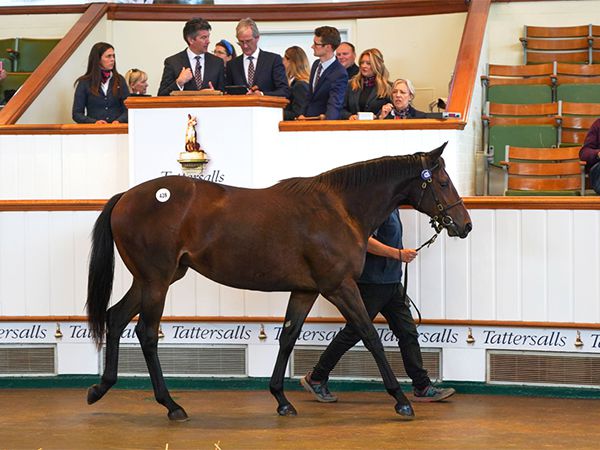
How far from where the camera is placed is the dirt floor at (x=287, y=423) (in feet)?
22.0

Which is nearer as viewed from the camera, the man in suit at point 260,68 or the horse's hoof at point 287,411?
the horse's hoof at point 287,411

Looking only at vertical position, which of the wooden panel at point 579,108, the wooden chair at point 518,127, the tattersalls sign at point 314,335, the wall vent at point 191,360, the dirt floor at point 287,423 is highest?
the wooden panel at point 579,108

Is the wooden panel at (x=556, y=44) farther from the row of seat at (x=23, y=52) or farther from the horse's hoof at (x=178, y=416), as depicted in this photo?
the horse's hoof at (x=178, y=416)

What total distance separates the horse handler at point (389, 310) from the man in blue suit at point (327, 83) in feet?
4.85

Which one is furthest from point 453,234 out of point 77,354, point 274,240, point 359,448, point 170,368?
point 77,354

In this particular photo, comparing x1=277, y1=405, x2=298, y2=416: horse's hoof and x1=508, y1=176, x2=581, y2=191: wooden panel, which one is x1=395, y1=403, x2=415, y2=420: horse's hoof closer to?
x1=277, y1=405, x2=298, y2=416: horse's hoof

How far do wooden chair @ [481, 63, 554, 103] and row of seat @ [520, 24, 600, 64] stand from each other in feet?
1.42

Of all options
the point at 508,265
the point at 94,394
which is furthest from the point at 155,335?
the point at 508,265

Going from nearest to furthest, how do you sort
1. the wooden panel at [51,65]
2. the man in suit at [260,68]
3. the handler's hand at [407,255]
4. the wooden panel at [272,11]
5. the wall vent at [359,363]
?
the handler's hand at [407,255] → the wall vent at [359,363] → the man in suit at [260,68] → the wooden panel at [51,65] → the wooden panel at [272,11]

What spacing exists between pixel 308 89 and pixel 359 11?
351 cm

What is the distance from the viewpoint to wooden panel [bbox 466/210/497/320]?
816 cm

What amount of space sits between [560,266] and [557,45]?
14.9 ft

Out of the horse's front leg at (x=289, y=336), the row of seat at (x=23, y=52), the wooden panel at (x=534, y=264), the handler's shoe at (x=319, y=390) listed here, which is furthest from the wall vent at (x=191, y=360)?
the row of seat at (x=23, y=52)

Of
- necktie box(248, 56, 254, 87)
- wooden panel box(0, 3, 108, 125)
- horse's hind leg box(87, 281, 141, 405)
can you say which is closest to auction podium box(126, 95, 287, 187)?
necktie box(248, 56, 254, 87)
